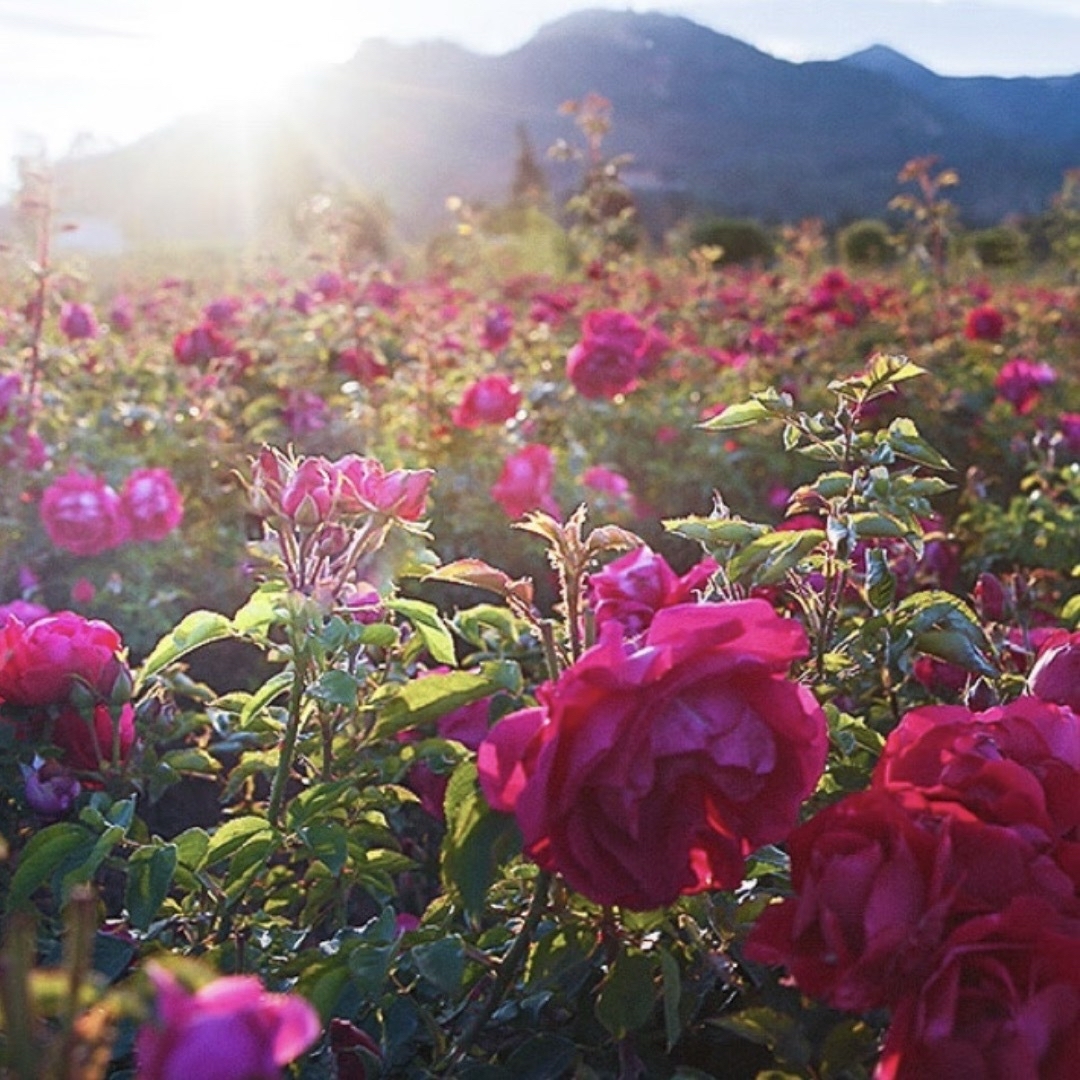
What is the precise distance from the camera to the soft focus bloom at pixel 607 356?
3.03 m

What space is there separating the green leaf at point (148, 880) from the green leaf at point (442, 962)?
0.20 meters

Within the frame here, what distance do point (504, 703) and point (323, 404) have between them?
2.62 meters

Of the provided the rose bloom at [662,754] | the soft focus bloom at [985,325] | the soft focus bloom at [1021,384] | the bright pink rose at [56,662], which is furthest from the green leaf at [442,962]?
the soft focus bloom at [985,325]

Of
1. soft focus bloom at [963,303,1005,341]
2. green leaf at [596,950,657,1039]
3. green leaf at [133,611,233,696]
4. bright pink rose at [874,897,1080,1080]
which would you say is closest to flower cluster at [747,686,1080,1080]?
bright pink rose at [874,897,1080,1080]

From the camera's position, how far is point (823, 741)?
750mm

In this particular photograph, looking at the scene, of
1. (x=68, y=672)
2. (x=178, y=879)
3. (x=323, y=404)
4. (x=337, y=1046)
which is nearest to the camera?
(x=337, y=1046)

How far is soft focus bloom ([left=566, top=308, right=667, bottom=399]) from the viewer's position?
3.03 meters

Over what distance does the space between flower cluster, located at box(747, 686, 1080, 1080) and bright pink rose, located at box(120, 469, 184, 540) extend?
1.79 metres

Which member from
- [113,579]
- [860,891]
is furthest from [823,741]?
[113,579]

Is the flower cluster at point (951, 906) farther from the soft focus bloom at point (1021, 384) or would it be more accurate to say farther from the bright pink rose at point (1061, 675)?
the soft focus bloom at point (1021, 384)

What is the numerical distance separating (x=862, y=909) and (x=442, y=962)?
0.26 metres

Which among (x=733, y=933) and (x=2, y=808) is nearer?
(x=733, y=933)

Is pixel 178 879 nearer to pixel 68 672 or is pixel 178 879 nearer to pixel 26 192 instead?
pixel 68 672

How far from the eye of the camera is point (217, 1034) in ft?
1.47
